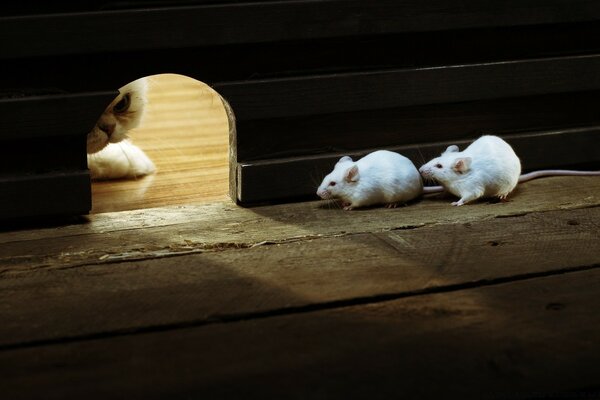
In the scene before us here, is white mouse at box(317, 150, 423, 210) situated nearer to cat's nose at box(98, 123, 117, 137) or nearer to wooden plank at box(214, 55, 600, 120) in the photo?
wooden plank at box(214, 55, 600, 120)

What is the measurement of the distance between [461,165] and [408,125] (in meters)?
0.25

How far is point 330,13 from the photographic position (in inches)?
110

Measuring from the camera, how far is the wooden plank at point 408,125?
287 centimetres

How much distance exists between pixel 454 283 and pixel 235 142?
97 centimetres

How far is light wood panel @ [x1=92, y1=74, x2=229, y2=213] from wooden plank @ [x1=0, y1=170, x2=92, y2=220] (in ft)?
0.98

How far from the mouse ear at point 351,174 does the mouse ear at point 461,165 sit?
0.31 meters

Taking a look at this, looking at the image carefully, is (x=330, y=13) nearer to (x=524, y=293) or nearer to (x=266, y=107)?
(x=266, y=107)

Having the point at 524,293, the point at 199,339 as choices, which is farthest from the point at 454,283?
the point at 199,339

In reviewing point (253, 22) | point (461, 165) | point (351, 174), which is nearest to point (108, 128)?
point (253, 22)

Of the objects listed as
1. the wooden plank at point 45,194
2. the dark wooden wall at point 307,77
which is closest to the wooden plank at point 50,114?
the dark wooden wall at point 307,77

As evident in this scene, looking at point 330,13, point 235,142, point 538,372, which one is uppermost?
point 330,13

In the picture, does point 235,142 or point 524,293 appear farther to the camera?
point 235,142

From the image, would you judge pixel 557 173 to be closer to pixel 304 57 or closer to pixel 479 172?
pixel 479 172

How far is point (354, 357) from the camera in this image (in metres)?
1.75
